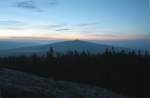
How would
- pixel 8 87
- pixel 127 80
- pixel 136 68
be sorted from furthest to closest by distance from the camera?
pixel 136 68 → pixel 127 80 → pixel 8 87

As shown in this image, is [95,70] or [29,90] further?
[95,70]

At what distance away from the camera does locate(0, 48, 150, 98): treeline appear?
23000 mm

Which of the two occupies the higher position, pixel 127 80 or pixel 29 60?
pixel 29 60

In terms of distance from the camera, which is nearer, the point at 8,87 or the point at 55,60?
the point at 8,87

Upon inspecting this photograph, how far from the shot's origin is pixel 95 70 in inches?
973

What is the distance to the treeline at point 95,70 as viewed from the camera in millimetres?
23000

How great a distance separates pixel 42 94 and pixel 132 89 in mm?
10666

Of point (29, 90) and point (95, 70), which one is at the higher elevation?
point (29, 90)

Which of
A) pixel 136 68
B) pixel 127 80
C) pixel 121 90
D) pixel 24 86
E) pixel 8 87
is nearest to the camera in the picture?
pixel 8 87

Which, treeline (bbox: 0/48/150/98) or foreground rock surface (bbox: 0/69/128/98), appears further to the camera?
treeline (bbox: 0/48/150/98)

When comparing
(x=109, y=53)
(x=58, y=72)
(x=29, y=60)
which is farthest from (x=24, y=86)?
(x=109, y=53)

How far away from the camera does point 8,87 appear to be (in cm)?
1387

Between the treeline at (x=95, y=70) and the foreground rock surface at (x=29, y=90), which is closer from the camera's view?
the foreground rock surface at (x=29, y=90)

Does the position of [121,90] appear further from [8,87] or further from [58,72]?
[8,87]
